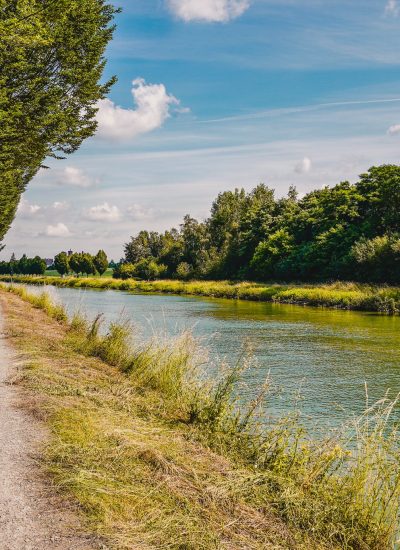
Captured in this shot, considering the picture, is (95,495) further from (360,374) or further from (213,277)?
(213,277)

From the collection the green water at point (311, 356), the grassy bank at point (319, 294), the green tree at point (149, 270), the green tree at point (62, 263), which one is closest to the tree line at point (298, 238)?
the green tree at point (149, 270)

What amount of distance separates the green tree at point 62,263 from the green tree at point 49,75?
139705 mm

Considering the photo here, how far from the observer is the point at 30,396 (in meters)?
8.74

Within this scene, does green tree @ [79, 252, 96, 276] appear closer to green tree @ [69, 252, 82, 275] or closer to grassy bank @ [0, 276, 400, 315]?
green tree @ [69, 252, 82, 275]

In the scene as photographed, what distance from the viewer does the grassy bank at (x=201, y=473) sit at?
4965 mm

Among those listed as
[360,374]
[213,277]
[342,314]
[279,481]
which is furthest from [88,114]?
[213,277]

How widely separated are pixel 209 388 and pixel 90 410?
7.20 feet

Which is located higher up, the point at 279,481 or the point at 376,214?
the point at 376,214

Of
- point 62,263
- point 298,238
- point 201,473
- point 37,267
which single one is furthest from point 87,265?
point 201,473

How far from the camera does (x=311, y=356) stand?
18.7 metres

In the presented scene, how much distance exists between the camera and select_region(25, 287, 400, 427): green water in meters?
12.0

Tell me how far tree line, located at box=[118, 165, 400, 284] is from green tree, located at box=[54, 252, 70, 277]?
46534 millimetres

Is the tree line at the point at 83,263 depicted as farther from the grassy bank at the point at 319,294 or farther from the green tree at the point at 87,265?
the grassy bank at the point at 319,294

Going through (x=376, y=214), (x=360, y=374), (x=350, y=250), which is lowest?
(x=360, y=374)
